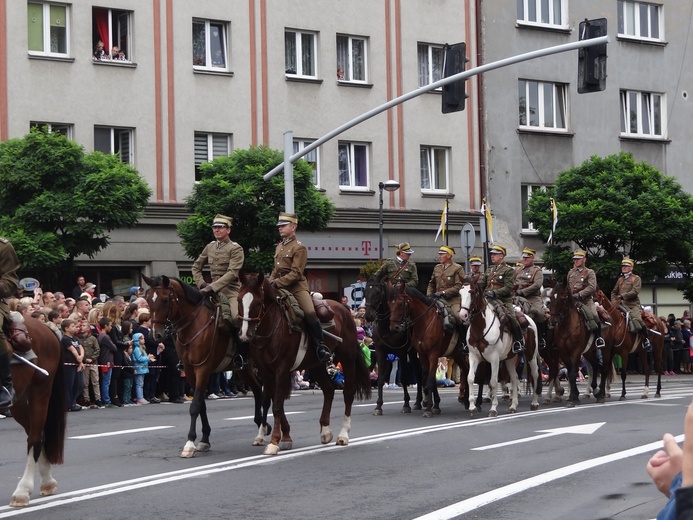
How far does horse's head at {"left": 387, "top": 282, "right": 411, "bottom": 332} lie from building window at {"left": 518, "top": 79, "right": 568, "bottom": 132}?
2618 centimetres

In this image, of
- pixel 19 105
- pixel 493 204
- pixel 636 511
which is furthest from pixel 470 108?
pixel 636 511

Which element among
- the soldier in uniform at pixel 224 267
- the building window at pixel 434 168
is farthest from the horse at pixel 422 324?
the building window at pixel 434 168

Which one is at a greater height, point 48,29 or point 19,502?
point 48,29

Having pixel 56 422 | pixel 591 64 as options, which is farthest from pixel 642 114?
pixel 56 422

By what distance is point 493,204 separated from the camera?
1732 inches

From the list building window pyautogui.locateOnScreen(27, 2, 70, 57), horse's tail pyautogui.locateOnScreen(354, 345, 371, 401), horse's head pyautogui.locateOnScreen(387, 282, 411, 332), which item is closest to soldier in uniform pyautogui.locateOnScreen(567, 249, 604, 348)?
horse's head pyautogui.locateOnScreen(387, 282, 411, 332)

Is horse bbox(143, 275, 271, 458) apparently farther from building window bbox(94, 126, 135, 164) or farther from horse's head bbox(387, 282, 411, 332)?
building window bbox(94, 126, 135, 164)

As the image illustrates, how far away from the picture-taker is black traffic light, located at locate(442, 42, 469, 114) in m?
23.5

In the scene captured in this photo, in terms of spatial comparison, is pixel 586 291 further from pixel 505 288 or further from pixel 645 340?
pixel 645 340

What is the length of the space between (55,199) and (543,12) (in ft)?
76.6

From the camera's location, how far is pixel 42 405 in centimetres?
1086

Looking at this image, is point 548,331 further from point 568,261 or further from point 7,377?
point 568,261

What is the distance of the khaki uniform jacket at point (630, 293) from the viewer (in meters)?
24.2

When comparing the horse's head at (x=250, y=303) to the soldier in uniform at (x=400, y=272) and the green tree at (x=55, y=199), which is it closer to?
the soldier in uniform at (x=400, y=272)
